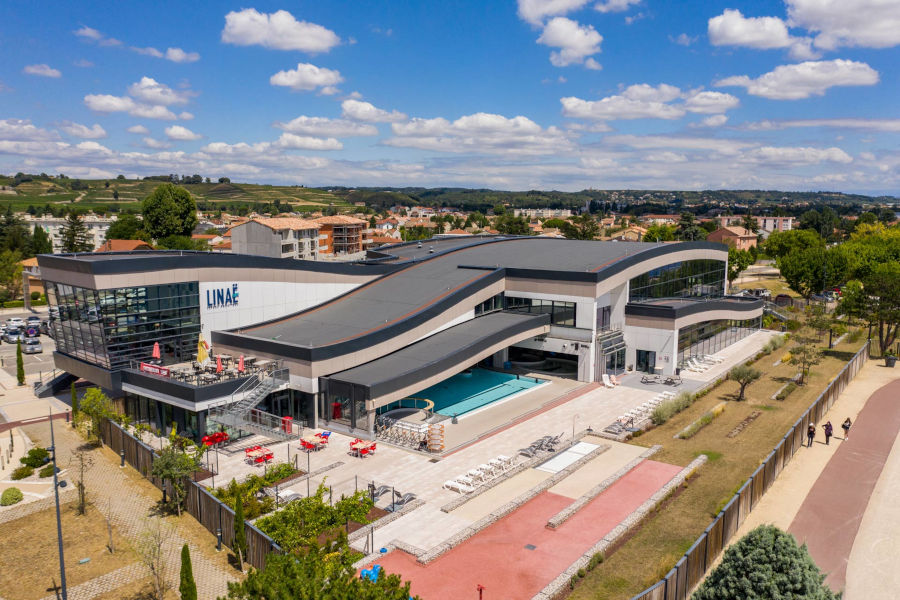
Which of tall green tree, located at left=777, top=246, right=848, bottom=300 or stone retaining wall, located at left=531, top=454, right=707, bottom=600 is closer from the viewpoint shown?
stone retaining wall, located at left=531, top=454, right=707, bottom=600

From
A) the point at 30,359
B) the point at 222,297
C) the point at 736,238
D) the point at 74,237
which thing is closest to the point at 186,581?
the point at 222,297

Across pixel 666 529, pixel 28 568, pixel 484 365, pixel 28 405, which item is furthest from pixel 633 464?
pixel 28 405

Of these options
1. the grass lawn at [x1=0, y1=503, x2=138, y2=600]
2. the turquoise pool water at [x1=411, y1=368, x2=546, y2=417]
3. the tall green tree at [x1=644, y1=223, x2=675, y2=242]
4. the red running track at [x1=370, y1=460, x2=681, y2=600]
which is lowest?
the grass lawn at [x1=0, y1=503, x2=138, y2=600]

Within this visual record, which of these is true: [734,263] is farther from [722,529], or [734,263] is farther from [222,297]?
[722,529]

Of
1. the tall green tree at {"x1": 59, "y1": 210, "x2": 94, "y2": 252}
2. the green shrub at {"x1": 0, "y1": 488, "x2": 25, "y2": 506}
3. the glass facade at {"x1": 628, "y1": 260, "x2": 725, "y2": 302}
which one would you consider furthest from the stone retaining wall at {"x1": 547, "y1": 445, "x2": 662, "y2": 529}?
the tall green tree at {"x1": 59, "y1": 210, "x2": 94, "y2": 252}

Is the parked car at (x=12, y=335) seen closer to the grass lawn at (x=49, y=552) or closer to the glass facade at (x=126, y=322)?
the glass facade at (x=126, y=322)

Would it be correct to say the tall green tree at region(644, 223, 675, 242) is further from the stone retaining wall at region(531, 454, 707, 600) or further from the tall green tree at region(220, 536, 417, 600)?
the tall green tree at region(220, 536, 417, 600)

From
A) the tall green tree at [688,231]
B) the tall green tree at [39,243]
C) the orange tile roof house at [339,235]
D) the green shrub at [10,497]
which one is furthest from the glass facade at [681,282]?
the tall green tree at [39,243]

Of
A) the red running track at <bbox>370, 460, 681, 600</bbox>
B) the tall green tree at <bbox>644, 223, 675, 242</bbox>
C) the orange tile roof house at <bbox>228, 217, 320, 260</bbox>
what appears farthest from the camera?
the tall green tree at <bbox>644, 223, 675, 242</bbox>

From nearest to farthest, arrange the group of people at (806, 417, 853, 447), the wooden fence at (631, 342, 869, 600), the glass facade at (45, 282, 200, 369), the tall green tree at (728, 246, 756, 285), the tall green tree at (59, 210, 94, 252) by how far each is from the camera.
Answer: the wooden fence at (631, 342, 869, 600) < the group of people at (806, 417, 853, 447) < the glass facade at (45, 282, 200, 369) < the tall green tree at (728, 246, 756, 285) < the tall green tree at (59, 210, 94, 252)
